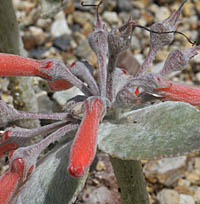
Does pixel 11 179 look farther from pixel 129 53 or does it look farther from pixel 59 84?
pixel 129 53

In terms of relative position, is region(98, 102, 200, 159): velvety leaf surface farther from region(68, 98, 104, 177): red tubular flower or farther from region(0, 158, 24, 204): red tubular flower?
region(0, 158, 24, 204): red tubular flower

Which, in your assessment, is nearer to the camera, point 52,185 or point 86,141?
point 86,141

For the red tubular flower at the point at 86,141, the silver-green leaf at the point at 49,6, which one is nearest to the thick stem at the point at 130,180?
the red tubular flower at the point at 86,141

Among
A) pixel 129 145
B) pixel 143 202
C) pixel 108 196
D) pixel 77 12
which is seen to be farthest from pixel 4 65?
pixel 77 12

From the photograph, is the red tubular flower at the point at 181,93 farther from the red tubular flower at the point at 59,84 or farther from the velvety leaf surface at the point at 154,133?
the red tubular flower at the point at 59,84

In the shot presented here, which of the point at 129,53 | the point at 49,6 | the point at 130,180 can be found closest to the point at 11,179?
the point at 130,180

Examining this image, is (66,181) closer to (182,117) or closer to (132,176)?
(132,176)
